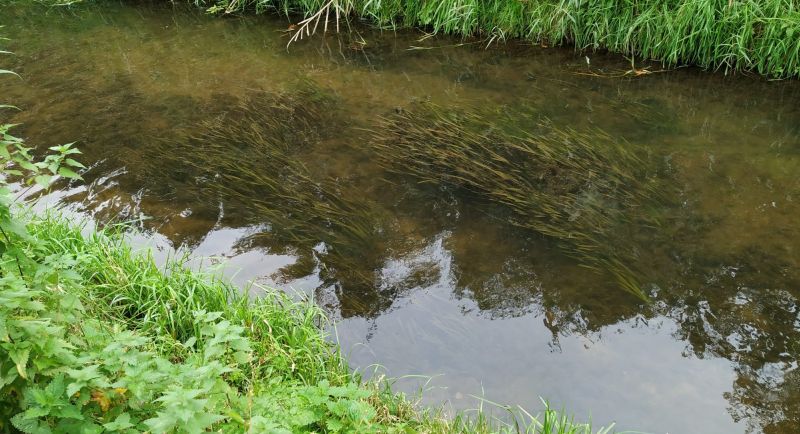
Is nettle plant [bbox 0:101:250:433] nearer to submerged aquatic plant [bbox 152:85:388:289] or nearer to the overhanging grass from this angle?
the overhanging grass

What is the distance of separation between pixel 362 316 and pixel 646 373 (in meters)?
1.67

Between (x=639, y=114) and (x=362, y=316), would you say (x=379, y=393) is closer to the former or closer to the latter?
(x=362, y=316)

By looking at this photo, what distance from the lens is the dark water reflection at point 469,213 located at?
3.38 meters

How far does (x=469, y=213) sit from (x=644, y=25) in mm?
3874

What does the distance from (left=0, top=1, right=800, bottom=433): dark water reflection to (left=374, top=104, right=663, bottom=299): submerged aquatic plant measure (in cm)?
14

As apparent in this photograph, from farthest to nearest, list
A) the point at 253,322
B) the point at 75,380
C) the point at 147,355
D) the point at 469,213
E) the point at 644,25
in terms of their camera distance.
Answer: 1. the point at 644,25
2. the point at 469,213
3. the point at 253,322
4. the point at 147,355
5. the point at 75,380

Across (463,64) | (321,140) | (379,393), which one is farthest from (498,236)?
(463,64)

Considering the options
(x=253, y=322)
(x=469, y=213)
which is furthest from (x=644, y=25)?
(x=253, y=322)

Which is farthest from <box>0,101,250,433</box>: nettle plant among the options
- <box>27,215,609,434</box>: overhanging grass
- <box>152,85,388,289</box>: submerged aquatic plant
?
<box>152,85,388,289</box>: submerged aquatic plant

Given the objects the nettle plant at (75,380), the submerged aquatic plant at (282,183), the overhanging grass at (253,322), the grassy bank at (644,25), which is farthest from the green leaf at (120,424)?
the grassy bank at (644,25)

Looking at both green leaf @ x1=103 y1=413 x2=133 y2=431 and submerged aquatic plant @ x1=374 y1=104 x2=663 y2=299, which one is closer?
green leaf @ x1=103 y1=413 x2=133 y2=431

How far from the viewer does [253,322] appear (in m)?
3.18

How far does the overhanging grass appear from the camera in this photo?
280cm

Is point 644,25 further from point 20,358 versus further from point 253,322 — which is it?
point 20,358
